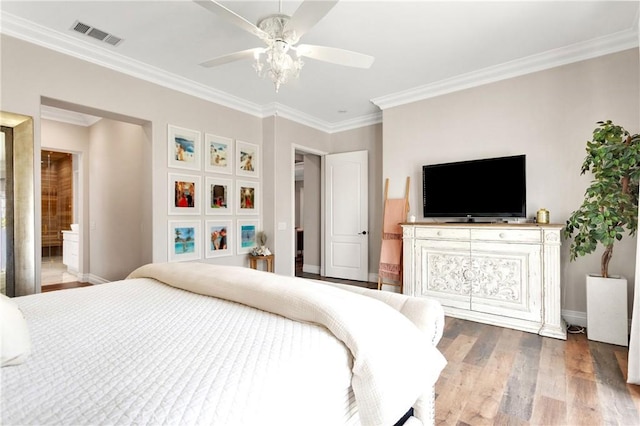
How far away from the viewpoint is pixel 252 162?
15.0ft

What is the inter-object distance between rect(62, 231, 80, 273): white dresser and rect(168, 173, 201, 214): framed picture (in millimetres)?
2907

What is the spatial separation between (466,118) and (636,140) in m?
1.54

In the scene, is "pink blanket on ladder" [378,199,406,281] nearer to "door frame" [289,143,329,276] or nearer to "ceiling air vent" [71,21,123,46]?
"door frame" [289,143,329,276]

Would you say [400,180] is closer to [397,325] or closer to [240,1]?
[240,1]

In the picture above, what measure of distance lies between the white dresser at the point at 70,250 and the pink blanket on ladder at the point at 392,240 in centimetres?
506

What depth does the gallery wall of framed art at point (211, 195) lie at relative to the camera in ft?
12.1

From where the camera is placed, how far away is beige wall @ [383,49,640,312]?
2.88 meters

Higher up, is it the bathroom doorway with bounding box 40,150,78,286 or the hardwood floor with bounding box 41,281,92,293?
the bathroom doorway with bounding box 40,150,78,286

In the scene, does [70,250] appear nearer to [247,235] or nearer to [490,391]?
[247,235]

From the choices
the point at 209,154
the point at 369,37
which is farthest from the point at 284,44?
the point at 209,154

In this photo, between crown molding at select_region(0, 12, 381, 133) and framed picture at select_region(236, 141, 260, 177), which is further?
framed picture at select_region(236, 141, 260, 177)

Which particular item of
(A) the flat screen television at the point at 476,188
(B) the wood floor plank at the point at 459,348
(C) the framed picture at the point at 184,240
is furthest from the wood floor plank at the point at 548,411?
(C) the framed picture at the point at 184,240

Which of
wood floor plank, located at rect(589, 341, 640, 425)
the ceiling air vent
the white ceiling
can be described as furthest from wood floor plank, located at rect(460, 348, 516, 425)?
the ceiling air vent

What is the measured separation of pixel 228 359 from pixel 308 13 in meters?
1.80
